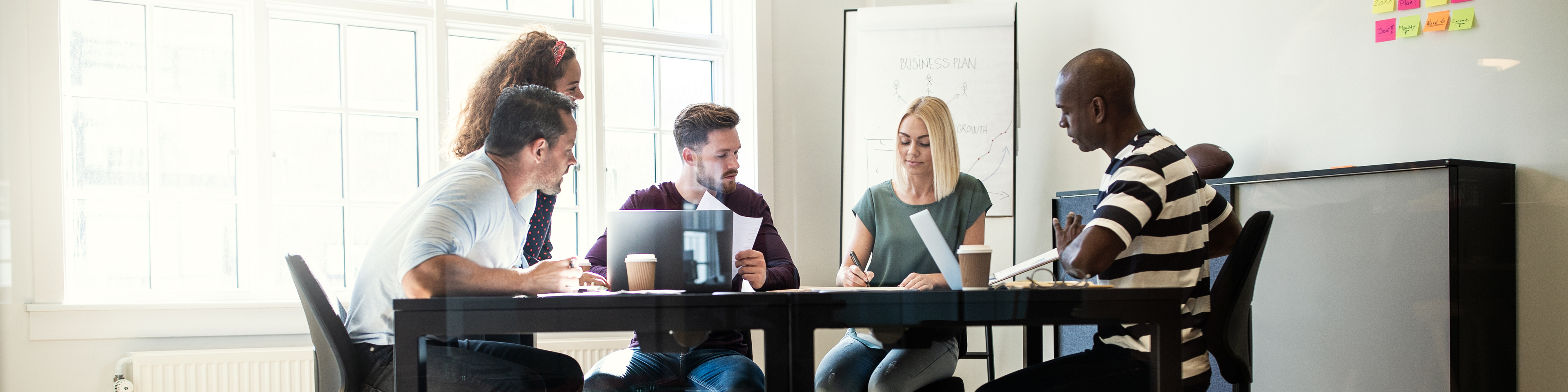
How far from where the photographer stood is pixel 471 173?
1.37m

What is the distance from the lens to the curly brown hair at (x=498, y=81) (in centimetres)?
152

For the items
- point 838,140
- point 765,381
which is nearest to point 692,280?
point 765,381

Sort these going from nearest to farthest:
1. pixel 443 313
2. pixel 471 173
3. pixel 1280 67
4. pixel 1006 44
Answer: pixel 443 313 → pixel 471 173 → pixel 1280 67 → pixel 1006 44

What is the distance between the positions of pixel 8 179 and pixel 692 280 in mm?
2358

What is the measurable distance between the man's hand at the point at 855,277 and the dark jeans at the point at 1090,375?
0.38 metres

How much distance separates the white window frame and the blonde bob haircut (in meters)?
0.57

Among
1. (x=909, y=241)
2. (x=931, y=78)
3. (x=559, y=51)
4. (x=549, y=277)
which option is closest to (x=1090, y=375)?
(x=909, y=241)

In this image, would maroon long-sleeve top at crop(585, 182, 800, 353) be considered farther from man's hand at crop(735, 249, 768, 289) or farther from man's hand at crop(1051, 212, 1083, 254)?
man's hand at crop(1051, 212, 1083, 254)

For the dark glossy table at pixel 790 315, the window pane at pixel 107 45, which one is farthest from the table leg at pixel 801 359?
the window pane at pixel 107 45

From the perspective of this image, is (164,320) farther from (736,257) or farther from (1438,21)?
(1438,21)

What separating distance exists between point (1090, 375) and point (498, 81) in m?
1.30

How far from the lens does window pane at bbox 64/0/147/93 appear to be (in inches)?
100

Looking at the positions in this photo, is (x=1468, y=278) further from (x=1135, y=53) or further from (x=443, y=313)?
(x=443, y=313)

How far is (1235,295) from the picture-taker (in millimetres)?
1539
